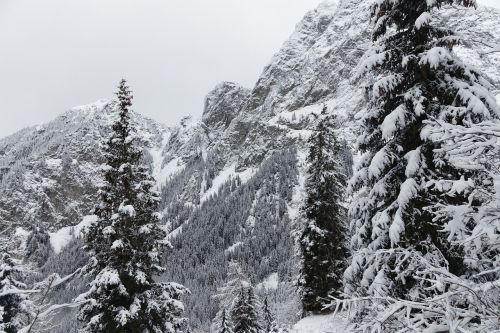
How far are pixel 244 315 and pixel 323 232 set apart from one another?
13.0m

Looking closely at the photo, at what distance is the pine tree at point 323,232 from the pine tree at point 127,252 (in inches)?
339

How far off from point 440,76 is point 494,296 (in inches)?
244

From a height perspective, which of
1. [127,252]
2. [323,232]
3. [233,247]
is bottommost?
[233,247]

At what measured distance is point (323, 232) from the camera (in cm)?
2153

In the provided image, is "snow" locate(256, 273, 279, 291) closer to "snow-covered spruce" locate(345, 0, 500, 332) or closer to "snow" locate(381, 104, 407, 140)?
"snow-covered spruce" locate(345, 0, 500, 332)

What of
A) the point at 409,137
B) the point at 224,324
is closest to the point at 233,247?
the point at 224,324

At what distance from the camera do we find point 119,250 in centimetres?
1394

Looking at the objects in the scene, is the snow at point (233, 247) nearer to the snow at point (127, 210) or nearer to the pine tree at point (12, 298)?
the pine tree at point (12, 298)

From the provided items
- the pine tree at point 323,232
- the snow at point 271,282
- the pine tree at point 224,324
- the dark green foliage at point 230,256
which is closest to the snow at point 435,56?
the pine tree at point 323,232

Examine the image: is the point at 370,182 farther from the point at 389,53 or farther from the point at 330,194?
the point at 330,194

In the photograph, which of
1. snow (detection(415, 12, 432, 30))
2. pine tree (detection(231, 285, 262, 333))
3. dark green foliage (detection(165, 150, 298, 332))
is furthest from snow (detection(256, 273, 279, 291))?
snow (detection(415, 12, 432, 30))

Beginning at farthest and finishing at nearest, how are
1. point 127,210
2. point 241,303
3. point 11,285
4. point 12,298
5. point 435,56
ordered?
point 241,303
point 12,298
point 11,285
point 127,210
point 435,56

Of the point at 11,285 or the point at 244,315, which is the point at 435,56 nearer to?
the point at 11,285

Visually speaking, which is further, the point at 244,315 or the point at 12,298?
the point at 244,315
